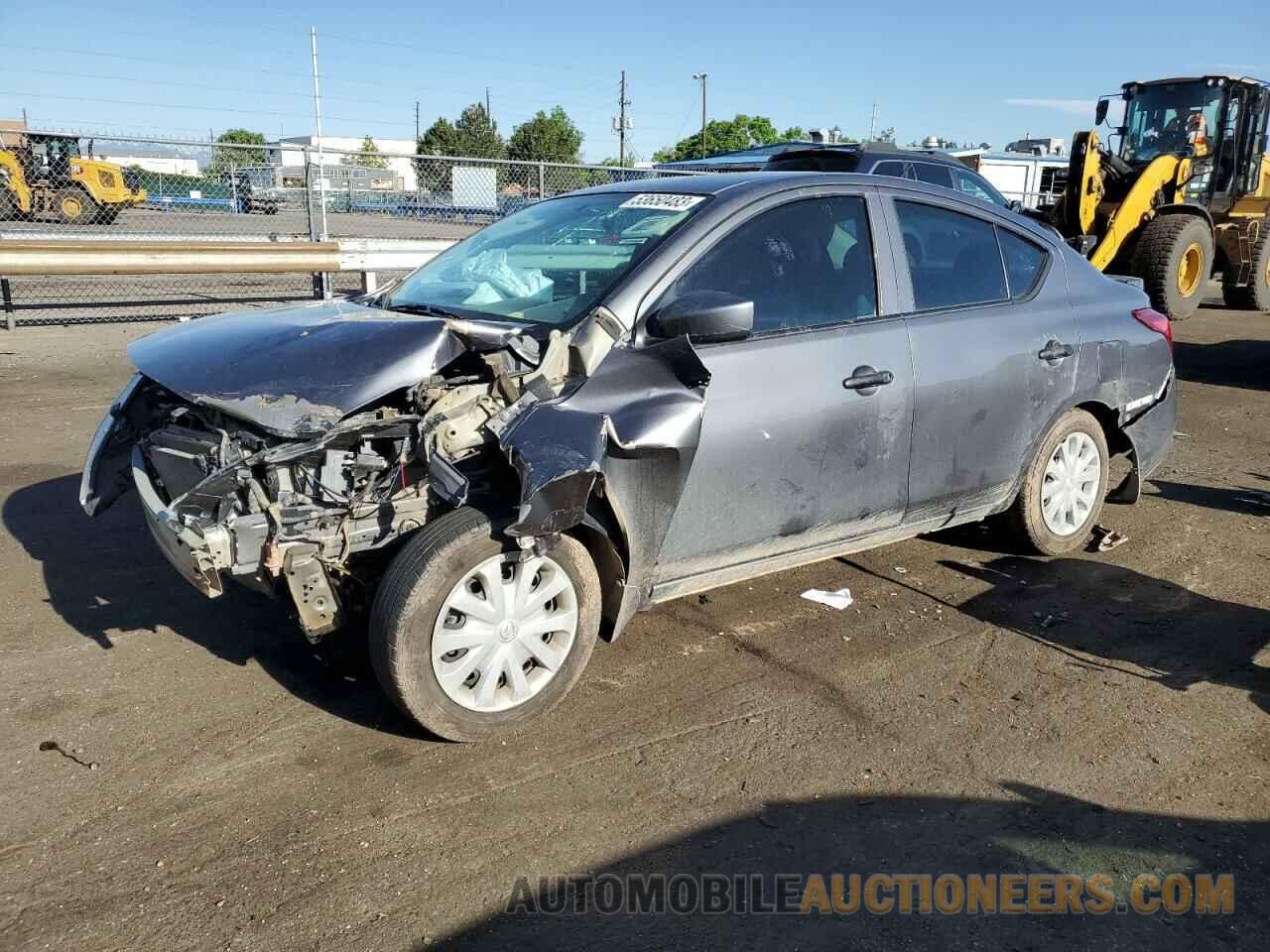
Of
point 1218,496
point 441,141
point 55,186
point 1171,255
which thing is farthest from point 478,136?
point 1218,496

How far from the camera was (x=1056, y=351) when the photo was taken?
4727mm

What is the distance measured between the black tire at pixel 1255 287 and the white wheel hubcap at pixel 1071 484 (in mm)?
12650

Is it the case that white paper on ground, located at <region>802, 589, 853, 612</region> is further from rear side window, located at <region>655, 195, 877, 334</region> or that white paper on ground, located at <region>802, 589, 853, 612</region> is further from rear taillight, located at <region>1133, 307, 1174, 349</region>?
rear taillight, located at <region>1133, 307, 1174, 349</region>

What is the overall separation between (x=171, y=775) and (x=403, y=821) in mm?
785

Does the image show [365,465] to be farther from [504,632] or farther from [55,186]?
[55,186]

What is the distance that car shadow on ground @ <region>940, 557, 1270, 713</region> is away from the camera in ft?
13.3

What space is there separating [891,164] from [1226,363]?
4336 mm

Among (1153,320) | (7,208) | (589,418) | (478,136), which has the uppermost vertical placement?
(478,136)

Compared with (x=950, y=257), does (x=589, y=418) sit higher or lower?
lower

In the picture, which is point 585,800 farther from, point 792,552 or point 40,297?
point 40,297

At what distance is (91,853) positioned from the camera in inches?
110

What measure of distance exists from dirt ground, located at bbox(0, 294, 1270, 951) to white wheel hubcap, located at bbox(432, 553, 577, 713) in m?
0.20

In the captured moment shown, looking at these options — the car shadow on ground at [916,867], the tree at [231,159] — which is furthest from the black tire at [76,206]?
the car shadow on ground at [916,867]

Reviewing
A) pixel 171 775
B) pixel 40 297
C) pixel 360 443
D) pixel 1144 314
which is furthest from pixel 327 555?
pixel 40 297
